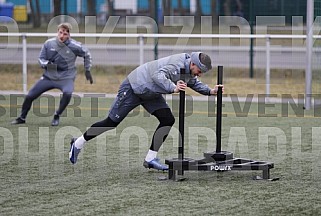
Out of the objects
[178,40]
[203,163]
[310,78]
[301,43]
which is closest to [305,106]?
[310,78]

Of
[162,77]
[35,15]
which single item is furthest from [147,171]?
[35,15]

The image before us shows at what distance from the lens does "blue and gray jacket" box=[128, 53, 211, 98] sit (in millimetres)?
9375

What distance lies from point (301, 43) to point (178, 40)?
2.98 metres

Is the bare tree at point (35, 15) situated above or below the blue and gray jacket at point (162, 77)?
above

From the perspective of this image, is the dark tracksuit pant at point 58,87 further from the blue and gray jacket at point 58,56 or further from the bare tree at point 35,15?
the bare tree at point 35,15

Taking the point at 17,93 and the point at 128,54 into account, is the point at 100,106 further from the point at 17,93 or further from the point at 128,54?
the point at 128,54

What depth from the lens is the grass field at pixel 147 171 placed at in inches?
320

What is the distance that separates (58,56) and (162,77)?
17.3 feet

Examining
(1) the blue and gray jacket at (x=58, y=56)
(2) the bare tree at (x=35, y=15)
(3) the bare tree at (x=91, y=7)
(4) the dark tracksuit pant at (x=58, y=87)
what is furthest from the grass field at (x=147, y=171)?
(3) the bare tree at (x=91, y=7)

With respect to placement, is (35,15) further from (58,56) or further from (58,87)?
(58,56)

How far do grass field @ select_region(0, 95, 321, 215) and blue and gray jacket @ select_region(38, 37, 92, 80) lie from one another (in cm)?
91

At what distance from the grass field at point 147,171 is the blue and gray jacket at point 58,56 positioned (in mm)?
908

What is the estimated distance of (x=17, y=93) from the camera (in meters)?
19.4

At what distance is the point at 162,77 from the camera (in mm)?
9344
